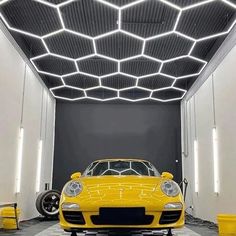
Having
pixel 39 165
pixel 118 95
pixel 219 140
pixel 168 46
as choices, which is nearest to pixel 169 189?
pixel 219 140

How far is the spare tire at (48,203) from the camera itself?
772cm

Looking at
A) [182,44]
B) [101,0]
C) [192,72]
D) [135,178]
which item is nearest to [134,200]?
[135,178]

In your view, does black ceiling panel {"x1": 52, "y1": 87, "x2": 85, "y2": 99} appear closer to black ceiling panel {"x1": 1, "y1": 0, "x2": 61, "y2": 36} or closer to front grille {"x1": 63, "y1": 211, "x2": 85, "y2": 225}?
black ceiling panel {"x1": 1, "y1": 0, "x2": 61, "y2": 36}

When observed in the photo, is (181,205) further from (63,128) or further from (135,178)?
(63,128)

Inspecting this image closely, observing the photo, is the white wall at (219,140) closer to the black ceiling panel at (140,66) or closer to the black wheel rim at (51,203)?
the black ceiling panel at (140,66)

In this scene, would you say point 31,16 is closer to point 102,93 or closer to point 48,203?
point 48,203

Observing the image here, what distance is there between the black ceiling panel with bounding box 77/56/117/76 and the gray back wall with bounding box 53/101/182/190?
7.91ft

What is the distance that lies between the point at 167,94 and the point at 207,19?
15.8 ft

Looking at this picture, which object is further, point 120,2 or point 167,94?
point 167,94

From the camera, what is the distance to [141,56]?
7312 mm

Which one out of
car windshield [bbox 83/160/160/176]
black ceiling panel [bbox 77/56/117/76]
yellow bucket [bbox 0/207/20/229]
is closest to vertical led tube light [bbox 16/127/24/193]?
yellow bucket [bbox 0/207/20/229]

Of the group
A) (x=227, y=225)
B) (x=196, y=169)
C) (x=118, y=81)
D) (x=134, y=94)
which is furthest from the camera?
(x=134, y=94)

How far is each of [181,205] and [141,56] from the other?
4370mm

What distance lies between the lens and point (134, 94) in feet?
34.1
